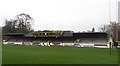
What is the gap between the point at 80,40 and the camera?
2933 inches

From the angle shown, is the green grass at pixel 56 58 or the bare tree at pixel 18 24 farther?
the bare tree at pixel 18 24

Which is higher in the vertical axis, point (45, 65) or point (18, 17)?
point (18, 17)

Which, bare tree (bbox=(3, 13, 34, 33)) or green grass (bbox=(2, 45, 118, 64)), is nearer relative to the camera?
green grass (bbox=(2, 45, 118, 64))

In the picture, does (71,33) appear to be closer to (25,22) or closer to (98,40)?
(98,40)

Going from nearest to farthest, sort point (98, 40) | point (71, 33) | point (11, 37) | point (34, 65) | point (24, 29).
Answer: point (34, 65), point (98, 40), point (71, 33), point (11, 37), point (24, 29)

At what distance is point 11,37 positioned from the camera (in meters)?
83.2

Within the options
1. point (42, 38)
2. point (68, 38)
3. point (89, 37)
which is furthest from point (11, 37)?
point (89, 37)

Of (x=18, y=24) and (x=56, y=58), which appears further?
(x=18, y=24)

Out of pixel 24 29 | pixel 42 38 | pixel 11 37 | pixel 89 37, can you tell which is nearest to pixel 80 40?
pixel 89 37

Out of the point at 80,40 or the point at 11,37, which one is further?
the point at 11,37

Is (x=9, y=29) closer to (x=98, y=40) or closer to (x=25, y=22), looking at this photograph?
(x=25, y=22)

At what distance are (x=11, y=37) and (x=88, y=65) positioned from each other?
67.3 meters

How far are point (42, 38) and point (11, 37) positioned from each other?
10243 mm

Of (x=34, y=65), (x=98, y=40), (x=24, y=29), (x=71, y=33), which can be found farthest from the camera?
(x=24, y=29)
